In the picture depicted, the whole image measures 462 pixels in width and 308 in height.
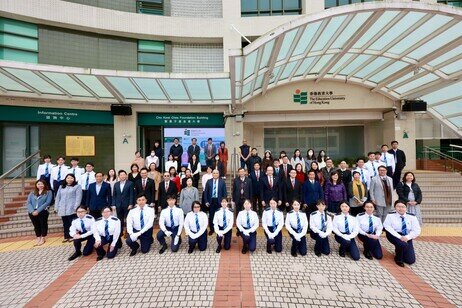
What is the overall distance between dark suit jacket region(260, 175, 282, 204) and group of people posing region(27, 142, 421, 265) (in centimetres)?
3

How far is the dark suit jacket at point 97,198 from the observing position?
6418 millimetres

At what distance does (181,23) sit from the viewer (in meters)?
12.6

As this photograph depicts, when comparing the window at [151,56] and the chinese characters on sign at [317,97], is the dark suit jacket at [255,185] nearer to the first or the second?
the chinese characters on sign at [317,97]

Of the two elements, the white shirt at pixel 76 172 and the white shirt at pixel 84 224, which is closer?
the white shirt at pixel 84 224

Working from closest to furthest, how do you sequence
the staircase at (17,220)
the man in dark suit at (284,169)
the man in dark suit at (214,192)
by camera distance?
1. the man in dark suit at (214,192)
2. the man in dark suit at (284,169)
3. the staircase at (17,220)

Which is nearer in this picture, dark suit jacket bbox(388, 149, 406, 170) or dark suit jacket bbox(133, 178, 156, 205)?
dark suit jacket bbox(133, 178, 156, 205)

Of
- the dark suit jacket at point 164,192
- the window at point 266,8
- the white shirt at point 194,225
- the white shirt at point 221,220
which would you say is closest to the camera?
the white shirt at point 194,225

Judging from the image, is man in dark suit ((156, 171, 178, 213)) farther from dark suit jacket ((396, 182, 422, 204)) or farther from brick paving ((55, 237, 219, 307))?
dark suit jacket ((396, 182, 422, 204))

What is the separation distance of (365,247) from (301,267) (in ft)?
5.42

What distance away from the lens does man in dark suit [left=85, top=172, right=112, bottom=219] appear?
642 cm

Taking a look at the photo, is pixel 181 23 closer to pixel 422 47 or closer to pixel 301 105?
pixel 301 105

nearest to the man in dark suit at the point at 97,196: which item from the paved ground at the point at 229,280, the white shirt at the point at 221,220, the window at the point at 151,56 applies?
the paved ground at the point at 229,280

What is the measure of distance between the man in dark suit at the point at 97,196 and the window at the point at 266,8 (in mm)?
11576

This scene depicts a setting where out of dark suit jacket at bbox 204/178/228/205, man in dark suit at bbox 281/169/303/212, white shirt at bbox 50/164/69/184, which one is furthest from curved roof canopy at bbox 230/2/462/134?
white shirt at bbox 50/164/69/184
